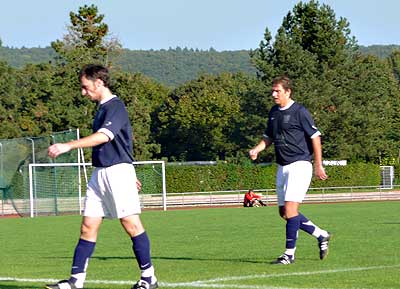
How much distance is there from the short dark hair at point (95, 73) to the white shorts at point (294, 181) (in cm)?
349

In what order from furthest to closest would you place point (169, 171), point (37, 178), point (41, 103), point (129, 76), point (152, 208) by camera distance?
1. point (129, 76)
2. point (41, 103)
3. point (169, 171)
4. point (152, 208)
5. point (37, 178)

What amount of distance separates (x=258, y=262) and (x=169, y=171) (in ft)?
171

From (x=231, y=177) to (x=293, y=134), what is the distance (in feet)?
176

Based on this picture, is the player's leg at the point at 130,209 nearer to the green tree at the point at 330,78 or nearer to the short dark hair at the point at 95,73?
the short dark hair at the point at 95,73

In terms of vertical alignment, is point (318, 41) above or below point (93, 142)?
above

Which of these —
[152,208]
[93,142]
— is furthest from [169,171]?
[93,142]

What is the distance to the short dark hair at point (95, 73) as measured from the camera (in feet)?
30.8

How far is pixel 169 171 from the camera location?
6438 cm

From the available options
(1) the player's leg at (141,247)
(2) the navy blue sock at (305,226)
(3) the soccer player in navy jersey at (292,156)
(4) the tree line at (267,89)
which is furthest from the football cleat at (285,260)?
(4) the tree line at (267,89)

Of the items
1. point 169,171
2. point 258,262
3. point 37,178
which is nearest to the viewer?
point 258,262

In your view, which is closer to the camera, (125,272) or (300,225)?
(125,272)

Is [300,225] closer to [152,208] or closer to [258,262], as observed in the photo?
[258,262]

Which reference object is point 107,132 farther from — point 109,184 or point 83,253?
point 83,253

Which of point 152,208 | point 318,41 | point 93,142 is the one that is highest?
point 318,41
